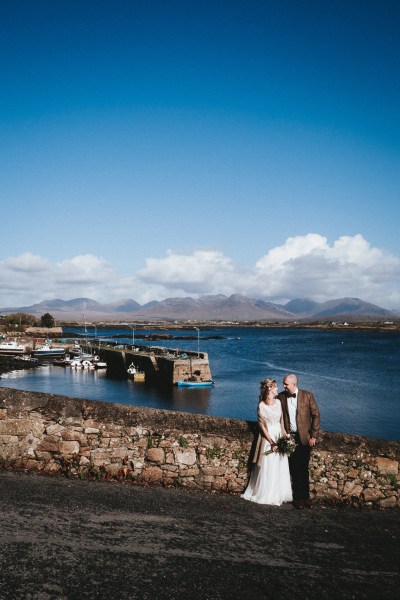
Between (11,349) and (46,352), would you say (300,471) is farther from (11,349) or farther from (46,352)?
(11,349)

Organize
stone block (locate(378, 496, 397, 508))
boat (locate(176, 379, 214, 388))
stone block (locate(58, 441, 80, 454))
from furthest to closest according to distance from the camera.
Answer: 1. boat (locate(176, 379, 214, 388))
2. stone block (locate(58, 441, 80, 454))
3. stone block (locate(378, 496, 397, 508))

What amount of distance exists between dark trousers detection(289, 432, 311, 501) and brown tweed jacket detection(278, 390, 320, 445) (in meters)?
0.13

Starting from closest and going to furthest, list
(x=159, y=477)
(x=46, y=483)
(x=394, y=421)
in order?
(x=46, y=483) < (x=159, y=477) < (x=394, y=421)

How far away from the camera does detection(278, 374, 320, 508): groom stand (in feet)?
24.3

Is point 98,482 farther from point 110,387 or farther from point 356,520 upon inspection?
point 110,387

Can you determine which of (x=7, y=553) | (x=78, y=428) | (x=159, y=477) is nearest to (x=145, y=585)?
(x=7, y=553)

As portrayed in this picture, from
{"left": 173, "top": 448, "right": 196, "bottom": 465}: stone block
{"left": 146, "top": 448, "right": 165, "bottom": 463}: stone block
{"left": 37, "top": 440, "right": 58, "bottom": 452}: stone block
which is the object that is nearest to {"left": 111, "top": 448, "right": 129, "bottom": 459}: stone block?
{"left": 146, "top": 448, "right": 165, "bottom": 463}: stone block

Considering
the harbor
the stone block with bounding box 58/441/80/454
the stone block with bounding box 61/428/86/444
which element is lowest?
the harbor

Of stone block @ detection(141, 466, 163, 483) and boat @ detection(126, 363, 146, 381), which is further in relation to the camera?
boat @ detection(126, 363, 146, 381)

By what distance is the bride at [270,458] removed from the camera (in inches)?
287

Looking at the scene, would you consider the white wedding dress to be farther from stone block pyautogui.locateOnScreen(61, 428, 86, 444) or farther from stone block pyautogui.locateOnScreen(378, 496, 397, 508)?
stone block pyautogui.locateOnScreen(61, 428, 86, 444)

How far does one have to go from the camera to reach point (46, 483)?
286 inches

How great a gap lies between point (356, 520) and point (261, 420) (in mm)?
2057

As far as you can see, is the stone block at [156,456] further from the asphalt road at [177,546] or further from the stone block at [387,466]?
the stone block at [387,466]
